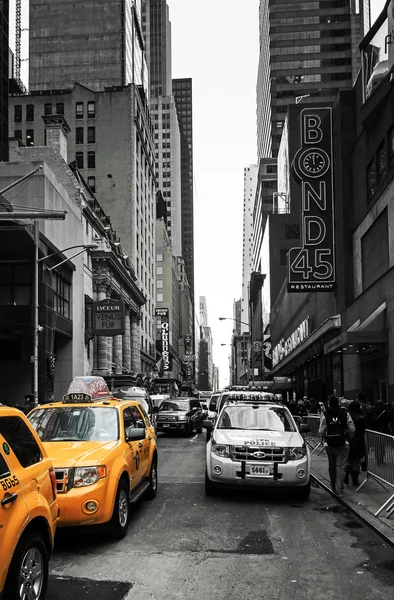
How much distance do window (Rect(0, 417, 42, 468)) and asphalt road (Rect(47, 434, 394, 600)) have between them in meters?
1.37

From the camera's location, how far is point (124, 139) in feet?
259

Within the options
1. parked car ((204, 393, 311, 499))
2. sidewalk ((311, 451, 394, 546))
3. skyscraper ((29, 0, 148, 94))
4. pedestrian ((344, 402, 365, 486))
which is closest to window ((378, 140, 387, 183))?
sidewalk ((311, 451, 394, 546))

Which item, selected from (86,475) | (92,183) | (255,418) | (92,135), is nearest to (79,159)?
(92,135)

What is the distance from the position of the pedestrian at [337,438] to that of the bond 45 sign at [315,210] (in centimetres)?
2331

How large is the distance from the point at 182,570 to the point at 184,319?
522 feet

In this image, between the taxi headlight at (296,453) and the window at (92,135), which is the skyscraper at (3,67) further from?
the taxi headlight at (296,453)

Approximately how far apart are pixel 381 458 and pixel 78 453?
6.01 metres

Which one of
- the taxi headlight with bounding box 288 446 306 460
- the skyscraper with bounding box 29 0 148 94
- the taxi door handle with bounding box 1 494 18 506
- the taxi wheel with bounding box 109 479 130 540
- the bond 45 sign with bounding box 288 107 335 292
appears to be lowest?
the taxi wheel with bounding box 109 479 130 540

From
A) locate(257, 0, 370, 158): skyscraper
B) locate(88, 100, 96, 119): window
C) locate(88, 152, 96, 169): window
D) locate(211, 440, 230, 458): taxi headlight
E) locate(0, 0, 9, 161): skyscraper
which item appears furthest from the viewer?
locate(257, 0, 370, 158): skyscraper

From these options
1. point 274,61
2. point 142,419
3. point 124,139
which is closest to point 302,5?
point 274,61

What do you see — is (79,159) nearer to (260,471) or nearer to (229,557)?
(260,471)

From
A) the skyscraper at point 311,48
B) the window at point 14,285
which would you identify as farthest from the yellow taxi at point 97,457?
the skyscraper at point 311,48

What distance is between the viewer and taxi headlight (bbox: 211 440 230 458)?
11.1 meters

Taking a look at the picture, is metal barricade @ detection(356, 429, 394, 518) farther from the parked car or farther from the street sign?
the street sign
